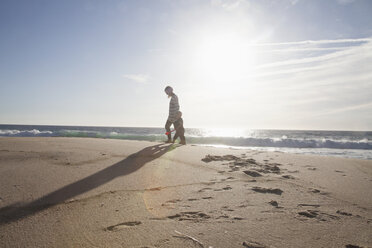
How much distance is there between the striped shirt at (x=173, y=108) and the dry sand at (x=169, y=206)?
3.39 meters

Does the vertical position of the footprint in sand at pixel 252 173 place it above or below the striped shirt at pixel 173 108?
below

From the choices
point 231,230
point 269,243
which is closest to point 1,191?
point 231,230

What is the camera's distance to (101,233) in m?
1.00

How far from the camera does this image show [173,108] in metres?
5.70

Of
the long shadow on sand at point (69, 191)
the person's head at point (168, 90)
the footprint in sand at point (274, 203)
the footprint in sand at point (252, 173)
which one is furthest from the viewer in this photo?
the person's head at point (168, 90)

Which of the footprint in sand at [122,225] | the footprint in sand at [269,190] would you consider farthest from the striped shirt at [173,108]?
the footprint in sand at [122,225]

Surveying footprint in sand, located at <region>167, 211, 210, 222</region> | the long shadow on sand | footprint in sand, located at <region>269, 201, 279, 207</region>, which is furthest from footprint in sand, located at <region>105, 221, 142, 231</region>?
footprint in sand, located at <region>269, 201, 279, 207</region>

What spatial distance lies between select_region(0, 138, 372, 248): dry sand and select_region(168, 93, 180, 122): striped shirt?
339 cm

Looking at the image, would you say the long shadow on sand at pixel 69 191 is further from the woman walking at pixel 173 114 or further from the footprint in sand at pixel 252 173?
the woman walking at pixel 173 114

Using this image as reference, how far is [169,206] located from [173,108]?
445cm

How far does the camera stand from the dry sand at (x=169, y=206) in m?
0.99

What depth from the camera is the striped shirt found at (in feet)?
18.6

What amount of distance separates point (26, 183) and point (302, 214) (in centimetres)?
188

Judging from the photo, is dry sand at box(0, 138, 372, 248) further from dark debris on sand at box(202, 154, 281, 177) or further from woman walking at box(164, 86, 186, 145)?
woman walking at box(164, 86, 186, 145)
